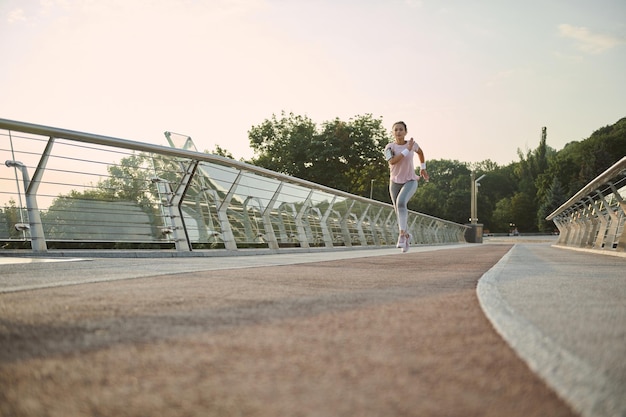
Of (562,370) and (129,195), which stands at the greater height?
(129,195)

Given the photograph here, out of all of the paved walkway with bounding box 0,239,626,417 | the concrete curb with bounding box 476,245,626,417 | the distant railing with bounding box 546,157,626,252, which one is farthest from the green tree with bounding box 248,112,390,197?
the concrete curb with bounding box 476,245,626,417

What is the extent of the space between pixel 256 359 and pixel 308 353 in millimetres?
169

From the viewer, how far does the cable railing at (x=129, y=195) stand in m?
7.27

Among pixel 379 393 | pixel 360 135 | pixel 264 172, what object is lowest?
pixel 379 393

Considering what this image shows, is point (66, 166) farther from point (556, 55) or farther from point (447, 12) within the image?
point (556, 55)

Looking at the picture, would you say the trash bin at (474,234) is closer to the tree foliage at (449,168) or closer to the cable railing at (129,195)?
the tree foliage at (449,168)

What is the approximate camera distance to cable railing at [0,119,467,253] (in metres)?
7.27

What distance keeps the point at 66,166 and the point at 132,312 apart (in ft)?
19.9

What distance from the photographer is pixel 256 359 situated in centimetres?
150

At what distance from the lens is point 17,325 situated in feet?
6.52

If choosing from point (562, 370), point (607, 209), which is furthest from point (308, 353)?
point (607, 209)

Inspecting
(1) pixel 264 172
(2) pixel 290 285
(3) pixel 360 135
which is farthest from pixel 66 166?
(3) pixel 360 135

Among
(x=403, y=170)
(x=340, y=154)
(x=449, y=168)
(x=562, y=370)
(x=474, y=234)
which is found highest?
(x=449, y=168)

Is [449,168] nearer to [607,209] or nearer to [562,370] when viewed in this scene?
[607,209]
